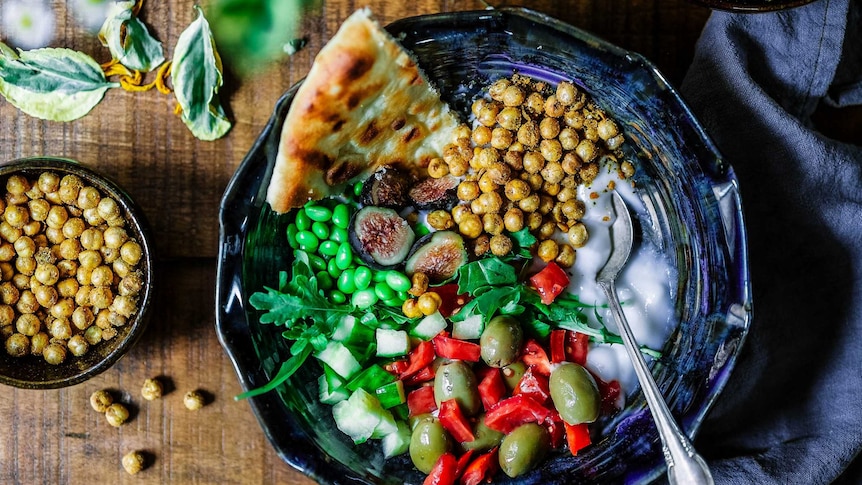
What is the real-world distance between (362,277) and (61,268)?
34.0 inches

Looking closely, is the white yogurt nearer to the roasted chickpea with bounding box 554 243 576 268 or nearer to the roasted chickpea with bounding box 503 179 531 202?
the roasted chickpea with bounding box 554 243 576 268

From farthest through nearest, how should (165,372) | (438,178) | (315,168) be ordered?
1. (165,372)
2. (438,178)
3. (315,168)

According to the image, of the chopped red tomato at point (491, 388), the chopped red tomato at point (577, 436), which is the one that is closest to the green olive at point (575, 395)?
the chopped red tomato at point (577, 436)

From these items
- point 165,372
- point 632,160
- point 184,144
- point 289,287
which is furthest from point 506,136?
point 165,372

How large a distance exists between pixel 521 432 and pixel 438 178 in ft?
2.33

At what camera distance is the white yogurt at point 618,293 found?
2.19m

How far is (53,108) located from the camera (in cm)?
229

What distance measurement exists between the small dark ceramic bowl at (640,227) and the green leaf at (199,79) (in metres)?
0.37

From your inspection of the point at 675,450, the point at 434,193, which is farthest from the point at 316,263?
the point at 675,450

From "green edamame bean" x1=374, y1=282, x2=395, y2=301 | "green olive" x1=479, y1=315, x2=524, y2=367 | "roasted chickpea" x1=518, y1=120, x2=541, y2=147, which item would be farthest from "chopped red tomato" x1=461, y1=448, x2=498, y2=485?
"roasted chickpea" x1=518, y1=120, x2=541, y2=147

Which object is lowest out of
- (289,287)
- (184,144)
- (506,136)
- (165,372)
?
(165,372)

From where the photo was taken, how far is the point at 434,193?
2.18 metres

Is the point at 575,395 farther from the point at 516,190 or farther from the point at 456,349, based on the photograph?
the point at 516,190

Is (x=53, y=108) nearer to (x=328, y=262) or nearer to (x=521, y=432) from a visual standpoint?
(x=328, y=262)
